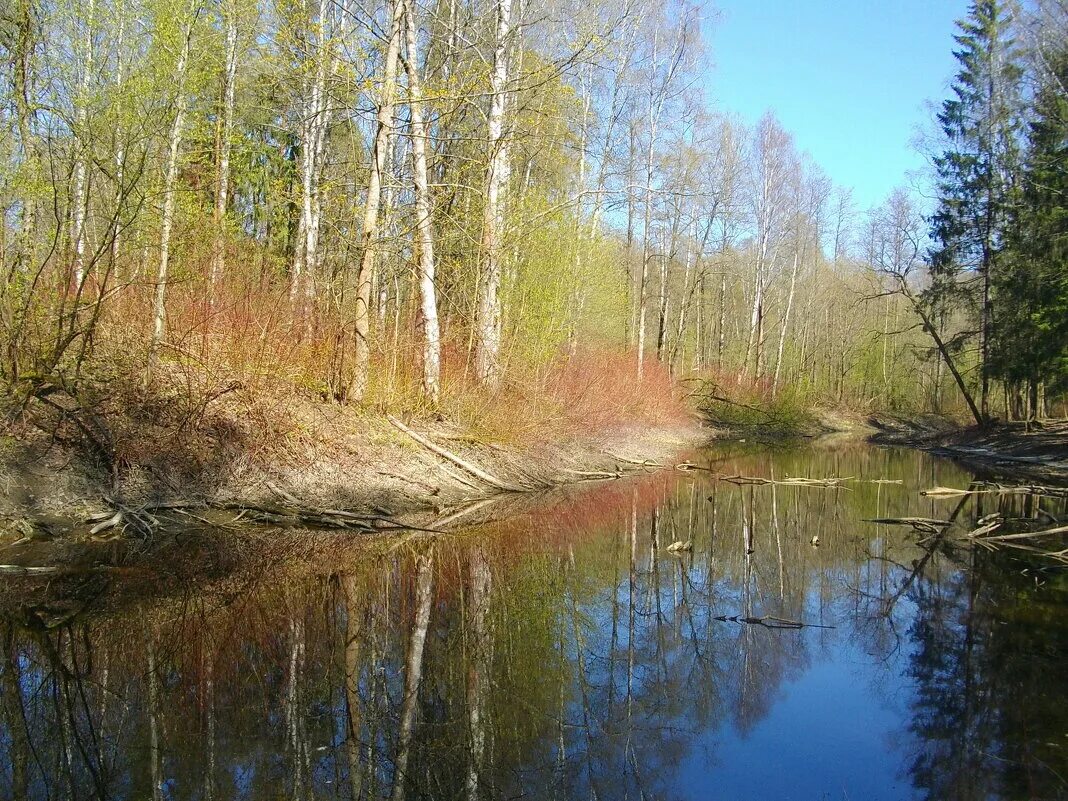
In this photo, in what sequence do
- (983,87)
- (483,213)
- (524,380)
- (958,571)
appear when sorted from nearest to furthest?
1. (958,571)
2. (483,213)
3. (524,380)
4. (983,87)

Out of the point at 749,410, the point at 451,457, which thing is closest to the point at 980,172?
the point at 749,410

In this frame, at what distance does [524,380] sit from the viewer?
15055mm

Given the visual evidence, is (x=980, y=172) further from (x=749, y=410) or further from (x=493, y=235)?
(x=493, y=235)

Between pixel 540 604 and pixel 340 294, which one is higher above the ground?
pixel 340 294

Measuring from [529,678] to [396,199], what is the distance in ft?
43.6

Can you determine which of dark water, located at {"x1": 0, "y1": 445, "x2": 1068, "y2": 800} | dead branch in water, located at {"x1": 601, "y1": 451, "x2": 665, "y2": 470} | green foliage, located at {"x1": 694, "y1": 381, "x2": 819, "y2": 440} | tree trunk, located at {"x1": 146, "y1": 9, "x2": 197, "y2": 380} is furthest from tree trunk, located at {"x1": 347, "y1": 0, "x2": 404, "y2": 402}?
green foliage, located at {"x1": 694, "y1": 381, "x2": 819, "y2": 440}

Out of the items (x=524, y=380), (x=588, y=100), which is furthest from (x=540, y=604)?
(x=588, y=100)

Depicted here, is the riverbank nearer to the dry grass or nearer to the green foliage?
the dry grass

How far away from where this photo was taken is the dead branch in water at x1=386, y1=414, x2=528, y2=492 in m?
11.9

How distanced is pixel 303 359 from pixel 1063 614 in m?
10.1

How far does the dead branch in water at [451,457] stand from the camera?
11915mm

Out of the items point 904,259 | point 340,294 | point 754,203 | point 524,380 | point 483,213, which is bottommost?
point 524,380

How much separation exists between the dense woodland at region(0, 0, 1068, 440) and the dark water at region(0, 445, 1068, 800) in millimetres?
3738

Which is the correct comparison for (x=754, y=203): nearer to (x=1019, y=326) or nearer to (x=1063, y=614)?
(x=1019, y=326)
